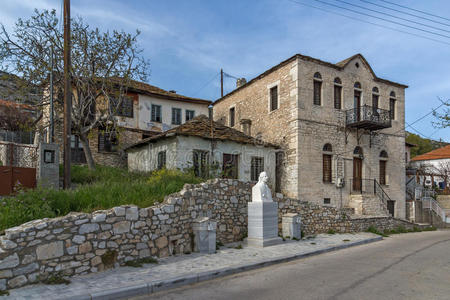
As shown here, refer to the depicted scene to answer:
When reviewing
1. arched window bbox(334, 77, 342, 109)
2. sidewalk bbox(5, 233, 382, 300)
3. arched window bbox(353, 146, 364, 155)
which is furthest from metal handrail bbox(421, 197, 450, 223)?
sidewalk bbox(5, 233, 382, 300)

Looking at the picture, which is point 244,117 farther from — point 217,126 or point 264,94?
point 217,126

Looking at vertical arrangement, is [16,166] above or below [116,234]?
above

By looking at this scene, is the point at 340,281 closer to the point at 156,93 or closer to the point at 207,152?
the point at 207,152

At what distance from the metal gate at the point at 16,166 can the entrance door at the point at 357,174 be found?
55.2 feet

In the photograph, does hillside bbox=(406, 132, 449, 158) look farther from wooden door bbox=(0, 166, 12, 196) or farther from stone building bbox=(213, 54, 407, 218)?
wooden door bbox=(0, 166, 12, 196)

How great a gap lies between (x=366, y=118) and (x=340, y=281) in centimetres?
1522

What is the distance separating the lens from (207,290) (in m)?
6.49

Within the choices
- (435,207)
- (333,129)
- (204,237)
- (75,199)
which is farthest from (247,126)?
(75,199)

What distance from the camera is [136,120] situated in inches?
916

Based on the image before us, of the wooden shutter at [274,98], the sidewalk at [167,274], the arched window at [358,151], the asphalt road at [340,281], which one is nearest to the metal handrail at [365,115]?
the arched window at [358,151]

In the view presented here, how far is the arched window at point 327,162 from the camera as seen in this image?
63.5ft

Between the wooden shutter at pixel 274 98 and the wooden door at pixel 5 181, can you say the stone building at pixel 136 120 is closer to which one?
the wooden shutter at pixel 274 98

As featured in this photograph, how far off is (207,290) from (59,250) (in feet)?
9.89

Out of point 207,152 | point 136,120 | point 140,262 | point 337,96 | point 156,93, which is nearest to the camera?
point 140,262
